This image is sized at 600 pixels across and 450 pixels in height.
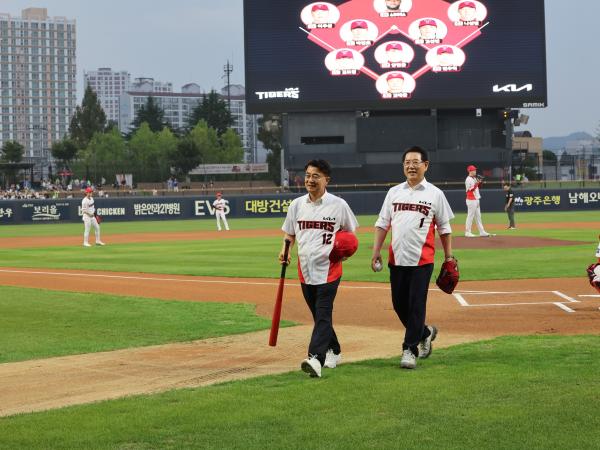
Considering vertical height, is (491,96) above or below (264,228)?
above

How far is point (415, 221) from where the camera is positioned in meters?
8.91

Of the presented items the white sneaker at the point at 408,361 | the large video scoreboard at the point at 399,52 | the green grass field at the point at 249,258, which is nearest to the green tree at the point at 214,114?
the large video scoreboard at the point at 399,52

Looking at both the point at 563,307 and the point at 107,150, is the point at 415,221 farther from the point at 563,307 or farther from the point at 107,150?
the point at 107,150

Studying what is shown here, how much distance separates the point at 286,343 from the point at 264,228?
30234mm

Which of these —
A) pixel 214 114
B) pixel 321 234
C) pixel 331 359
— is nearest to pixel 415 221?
pixel 321 234

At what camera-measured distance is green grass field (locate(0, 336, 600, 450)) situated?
6.01 m

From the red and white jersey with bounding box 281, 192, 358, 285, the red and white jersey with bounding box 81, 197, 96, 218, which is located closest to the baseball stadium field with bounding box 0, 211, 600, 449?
the red and white jersey with bounding box 281, 192, 358, 285

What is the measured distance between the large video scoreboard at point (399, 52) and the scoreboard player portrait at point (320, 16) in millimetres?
54

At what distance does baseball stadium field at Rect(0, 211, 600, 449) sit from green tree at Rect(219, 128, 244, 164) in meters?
91.9

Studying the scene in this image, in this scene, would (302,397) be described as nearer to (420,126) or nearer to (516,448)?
(516,448)

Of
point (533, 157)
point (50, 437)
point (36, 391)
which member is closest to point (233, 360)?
point (36, 391)

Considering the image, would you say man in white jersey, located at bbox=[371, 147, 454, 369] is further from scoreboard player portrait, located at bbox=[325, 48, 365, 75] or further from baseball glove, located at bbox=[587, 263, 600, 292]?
scoreboard player portrait, located at bbox=[325, 48, 365, 75]

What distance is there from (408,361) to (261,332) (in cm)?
355

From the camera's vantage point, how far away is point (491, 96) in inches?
2061
